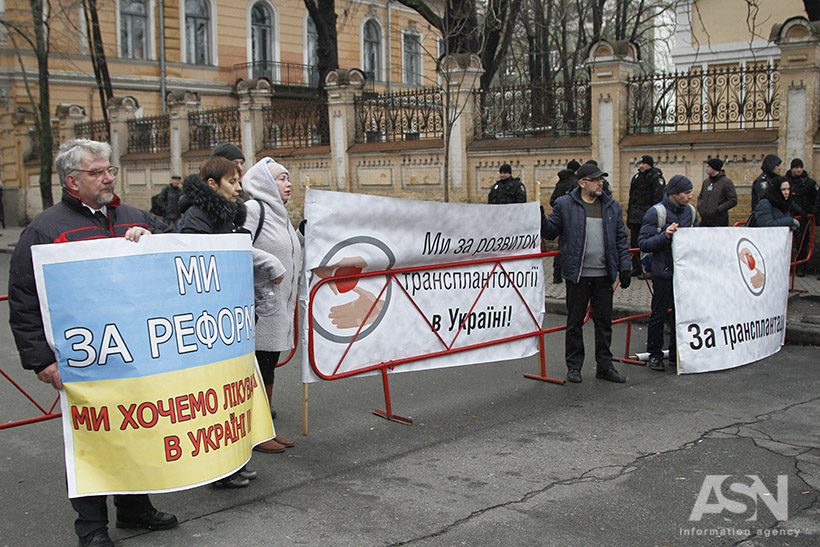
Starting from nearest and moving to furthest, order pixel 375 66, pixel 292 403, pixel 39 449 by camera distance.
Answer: pixel 39 449 < pixel 292 403 < pixel 375 66

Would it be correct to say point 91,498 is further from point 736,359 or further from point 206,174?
point 736,359

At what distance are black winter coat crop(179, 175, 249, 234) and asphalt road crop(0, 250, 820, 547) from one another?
1.56 meters

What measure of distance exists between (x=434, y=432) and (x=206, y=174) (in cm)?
242

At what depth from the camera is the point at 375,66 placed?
43.0m

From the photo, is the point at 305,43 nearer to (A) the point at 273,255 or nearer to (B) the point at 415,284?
(B) the point at 415,284

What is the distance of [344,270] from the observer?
6113mm

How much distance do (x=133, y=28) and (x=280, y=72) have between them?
6644 millimetres

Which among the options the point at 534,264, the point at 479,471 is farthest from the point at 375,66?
the point at 479,471

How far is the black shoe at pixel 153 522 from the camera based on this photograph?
440 centimetres

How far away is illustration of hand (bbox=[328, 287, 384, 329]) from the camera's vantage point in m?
6.10

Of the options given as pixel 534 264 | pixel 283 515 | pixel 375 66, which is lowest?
pixel 283 515

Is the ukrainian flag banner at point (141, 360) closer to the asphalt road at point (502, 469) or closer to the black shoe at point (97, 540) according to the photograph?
the black shoe at point (97, 540)

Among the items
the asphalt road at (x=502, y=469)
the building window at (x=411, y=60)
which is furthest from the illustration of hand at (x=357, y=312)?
the building window at (x=411, y=60)

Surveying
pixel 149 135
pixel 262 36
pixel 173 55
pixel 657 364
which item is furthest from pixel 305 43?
pixel 657 364
